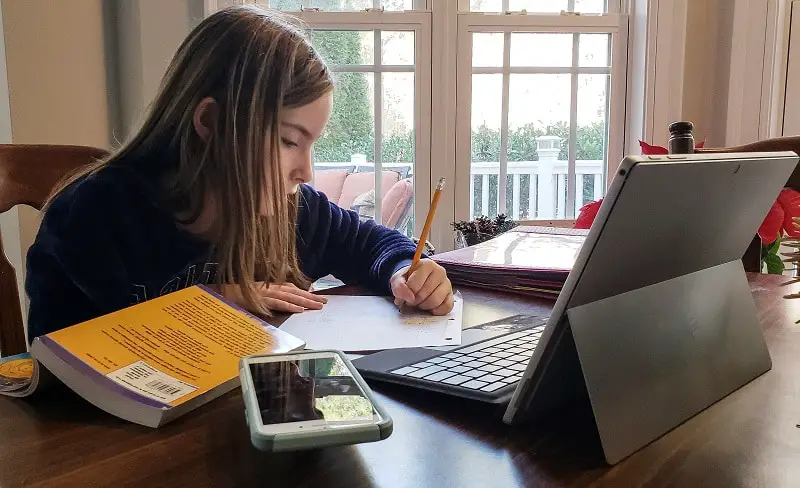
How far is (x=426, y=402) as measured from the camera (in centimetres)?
53

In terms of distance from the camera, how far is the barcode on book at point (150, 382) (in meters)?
0.50

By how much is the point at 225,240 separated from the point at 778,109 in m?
1.74

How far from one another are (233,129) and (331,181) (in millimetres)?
1021

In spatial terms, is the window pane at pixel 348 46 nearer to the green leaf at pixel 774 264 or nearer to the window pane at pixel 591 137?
the window pane at pixel 591 137

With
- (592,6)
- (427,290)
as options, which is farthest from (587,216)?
(592,6)

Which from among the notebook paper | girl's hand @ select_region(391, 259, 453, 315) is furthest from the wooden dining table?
girl's hand @ select_region(391, 259, 453, 315)

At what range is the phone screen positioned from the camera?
42 cm

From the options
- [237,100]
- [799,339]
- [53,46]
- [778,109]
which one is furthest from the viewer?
[778,109]

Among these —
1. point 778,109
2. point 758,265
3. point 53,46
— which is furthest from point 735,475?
point 778,109

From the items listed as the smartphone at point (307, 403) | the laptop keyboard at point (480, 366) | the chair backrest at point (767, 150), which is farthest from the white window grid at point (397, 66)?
the smartphone at point (307, 403)

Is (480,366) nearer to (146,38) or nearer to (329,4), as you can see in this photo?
(146,38)

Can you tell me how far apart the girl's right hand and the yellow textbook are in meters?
0.19

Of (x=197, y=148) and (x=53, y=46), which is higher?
(x=53, y=46)

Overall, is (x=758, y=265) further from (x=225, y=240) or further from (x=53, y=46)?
(x=53, y=46)
